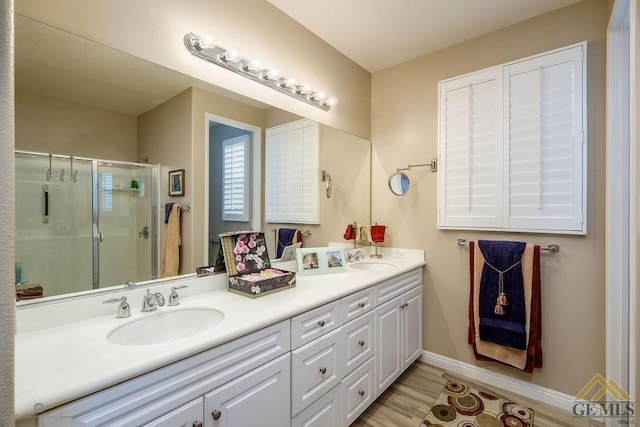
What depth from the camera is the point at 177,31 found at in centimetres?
143

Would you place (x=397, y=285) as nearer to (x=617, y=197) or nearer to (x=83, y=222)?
(x=617, y=197)

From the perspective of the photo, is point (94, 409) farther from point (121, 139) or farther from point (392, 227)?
point (392, 227)

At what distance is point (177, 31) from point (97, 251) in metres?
1.09

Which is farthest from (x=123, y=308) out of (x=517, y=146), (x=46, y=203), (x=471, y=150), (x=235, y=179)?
(x=517, y=146)

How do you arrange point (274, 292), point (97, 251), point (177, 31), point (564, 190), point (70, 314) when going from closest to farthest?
point (70, 314) < point (97, 251) < point (177, 31) < point (274, 292) < point (564, 190)

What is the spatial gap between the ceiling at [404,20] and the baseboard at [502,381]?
2470mm

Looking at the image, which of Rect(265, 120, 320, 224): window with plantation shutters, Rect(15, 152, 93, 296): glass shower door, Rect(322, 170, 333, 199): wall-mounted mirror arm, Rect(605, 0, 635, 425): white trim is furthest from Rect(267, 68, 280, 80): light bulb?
Rect(605, 0, 635, 425): white trim

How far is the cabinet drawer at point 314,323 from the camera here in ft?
4.29

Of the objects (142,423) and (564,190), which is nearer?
(142,423)

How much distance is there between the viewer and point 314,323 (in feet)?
4.60

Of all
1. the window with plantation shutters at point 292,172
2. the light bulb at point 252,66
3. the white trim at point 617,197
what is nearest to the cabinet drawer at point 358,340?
the window with plantation shutters at point 292,172

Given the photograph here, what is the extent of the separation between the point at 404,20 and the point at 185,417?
2.46 metres

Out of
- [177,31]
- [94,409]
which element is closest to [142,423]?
[94,409]

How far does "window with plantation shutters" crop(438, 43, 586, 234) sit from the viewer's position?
1.82 m
